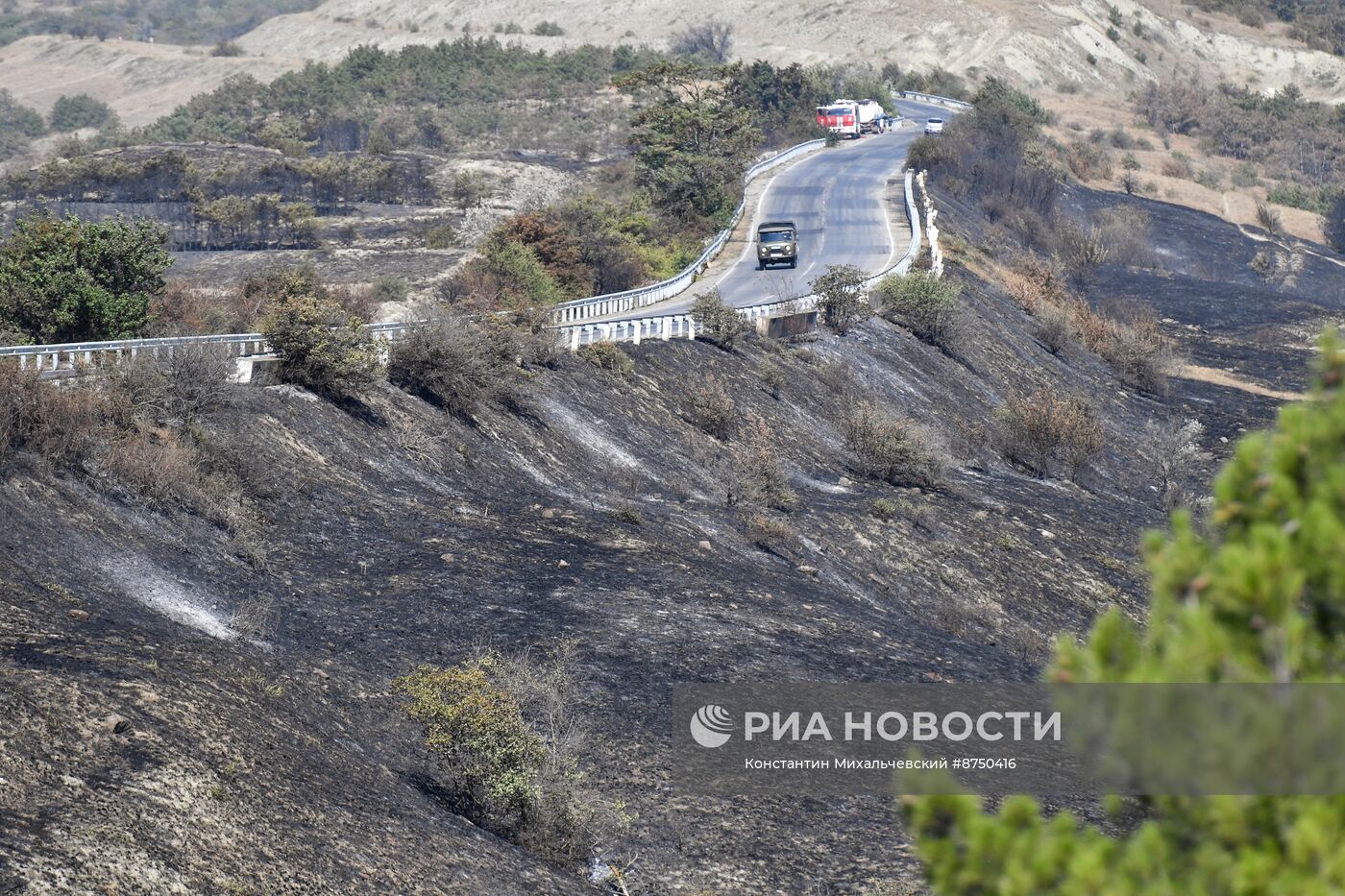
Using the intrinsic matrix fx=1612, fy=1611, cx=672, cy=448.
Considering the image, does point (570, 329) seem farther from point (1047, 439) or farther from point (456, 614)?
point (456, 614)

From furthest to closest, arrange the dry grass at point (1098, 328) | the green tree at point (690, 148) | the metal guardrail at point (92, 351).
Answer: the green tree at point (690, 148) → the dry grass at point (1098, 328) → the metal guardrail at point (92, 351)

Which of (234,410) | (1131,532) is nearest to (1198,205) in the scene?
(1131,532)

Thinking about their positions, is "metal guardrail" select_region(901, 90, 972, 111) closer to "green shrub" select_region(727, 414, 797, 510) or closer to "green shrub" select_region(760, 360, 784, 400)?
"green shrub" select_region(760, 360, 784, 400)

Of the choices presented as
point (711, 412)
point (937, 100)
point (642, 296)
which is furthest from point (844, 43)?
point (711, 412)

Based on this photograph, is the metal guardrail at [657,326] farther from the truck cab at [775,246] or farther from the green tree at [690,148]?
the green tree at [690,148]

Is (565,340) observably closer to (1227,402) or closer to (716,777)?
(716,777)

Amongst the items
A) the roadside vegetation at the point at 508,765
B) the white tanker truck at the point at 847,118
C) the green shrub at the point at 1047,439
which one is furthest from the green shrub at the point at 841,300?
the white tanker truck at the point at 847,118

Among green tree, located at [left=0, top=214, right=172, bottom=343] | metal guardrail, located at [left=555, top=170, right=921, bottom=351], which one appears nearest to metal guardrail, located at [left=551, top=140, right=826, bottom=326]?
metal guardrail, located at [left=555, top=170, right=921, bottom=351]
